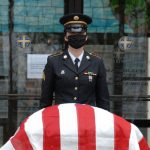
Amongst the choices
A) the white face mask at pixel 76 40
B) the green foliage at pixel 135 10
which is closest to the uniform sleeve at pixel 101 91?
the white face mask at pixel 76 40

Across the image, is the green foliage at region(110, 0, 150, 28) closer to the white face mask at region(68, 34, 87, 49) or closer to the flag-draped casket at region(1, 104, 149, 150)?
the white face mask at region(68, 34, 87, 49)

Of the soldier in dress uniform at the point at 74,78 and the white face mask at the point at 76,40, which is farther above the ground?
the white face mask at the point at 76,40

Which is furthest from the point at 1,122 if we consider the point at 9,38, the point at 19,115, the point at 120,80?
the point at 120,80

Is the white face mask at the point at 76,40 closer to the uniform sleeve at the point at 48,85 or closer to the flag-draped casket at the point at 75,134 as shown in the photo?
the uniform sleeve at the point at 48,85

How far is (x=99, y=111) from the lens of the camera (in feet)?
8.21

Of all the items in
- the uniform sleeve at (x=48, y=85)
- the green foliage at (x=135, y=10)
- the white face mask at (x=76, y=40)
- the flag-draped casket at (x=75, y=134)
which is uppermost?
the green foliage at (x=135, y=10)

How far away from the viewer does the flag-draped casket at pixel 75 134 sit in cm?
236

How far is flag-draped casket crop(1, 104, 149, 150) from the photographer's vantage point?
236 cm

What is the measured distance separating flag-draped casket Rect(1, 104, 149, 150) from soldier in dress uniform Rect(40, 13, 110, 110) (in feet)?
4.84

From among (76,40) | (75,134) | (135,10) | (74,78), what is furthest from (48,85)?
(135,10)

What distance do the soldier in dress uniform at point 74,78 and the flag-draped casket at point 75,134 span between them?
4.84 ft

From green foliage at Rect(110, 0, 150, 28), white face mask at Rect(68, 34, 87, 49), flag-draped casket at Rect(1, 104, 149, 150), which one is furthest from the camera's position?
green foliage at Rect(110, 0, 150, 28)

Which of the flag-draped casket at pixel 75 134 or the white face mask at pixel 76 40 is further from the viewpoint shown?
the white face mask at pixel 76 40

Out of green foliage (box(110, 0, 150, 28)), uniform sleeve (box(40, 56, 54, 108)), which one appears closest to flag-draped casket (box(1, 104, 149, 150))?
uniform sleeve (box(40, 56, 54, 108))
